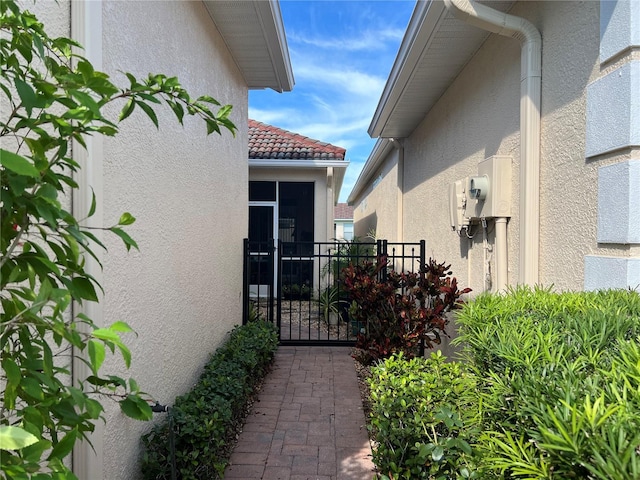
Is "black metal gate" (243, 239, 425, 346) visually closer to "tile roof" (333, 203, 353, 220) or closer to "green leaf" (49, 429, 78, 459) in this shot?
"green leaf" (49, 429, 78, 459)

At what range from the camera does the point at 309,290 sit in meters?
7.69

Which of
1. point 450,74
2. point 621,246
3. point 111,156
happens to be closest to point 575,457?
point 621,246

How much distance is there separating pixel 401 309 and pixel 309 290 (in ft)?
11.3

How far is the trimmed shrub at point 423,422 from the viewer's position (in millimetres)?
2117

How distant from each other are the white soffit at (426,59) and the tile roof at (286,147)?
2.86 m

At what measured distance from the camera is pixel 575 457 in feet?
3.00

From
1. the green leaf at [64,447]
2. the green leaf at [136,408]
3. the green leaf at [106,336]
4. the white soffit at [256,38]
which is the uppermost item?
the white soffit at [256,38]

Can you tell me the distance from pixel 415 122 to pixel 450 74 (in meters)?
2.18

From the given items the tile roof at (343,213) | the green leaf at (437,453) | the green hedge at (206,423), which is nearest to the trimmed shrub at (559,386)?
the green leaf at (437,453)

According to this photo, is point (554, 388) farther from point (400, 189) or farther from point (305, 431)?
point (400, 189)

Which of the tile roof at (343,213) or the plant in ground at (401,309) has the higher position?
the tile roof at (343,213)

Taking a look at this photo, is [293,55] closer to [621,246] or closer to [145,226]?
[145,226]

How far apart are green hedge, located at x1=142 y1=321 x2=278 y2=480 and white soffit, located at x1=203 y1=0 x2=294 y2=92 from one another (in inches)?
145

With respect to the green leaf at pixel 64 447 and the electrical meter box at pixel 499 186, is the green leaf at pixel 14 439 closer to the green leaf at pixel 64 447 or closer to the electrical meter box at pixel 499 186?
the green leaf at pixel 64 447
